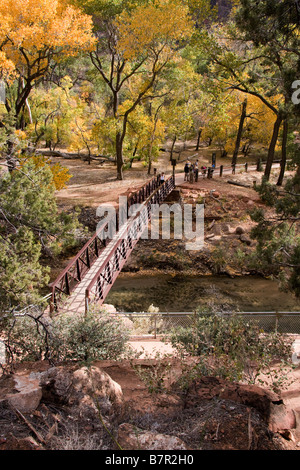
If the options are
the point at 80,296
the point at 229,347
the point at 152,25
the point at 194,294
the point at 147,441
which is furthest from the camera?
the point at 152,25

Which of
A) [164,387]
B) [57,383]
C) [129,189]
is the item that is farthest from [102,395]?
[129,189]

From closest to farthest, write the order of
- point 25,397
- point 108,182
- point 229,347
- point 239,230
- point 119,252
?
point 25,397
point 229,347
point 119,252
point 239,230
point 108,182

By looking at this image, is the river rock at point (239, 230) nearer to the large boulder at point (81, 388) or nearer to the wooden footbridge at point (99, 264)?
the wooden footbridge at point (99, 264)

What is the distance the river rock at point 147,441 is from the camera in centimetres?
381

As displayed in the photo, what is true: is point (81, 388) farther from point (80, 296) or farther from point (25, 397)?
point (80, 296)

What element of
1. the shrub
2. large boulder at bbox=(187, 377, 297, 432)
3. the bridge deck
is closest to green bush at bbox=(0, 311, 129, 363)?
the shrub

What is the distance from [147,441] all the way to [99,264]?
29.4 ft

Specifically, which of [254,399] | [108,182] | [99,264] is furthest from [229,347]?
[108,182]

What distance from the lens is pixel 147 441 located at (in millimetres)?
3891

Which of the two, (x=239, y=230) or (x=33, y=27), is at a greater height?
(x=33, y=27)

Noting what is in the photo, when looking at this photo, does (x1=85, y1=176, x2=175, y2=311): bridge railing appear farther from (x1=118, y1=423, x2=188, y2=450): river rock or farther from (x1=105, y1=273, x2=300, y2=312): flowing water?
(x1=118, y1=423, x2=188, y2=450): river rock

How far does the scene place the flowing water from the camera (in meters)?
15.0

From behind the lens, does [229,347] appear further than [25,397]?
Yes

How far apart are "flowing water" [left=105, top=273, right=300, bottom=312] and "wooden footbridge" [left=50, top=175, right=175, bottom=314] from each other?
2710 millimetres
